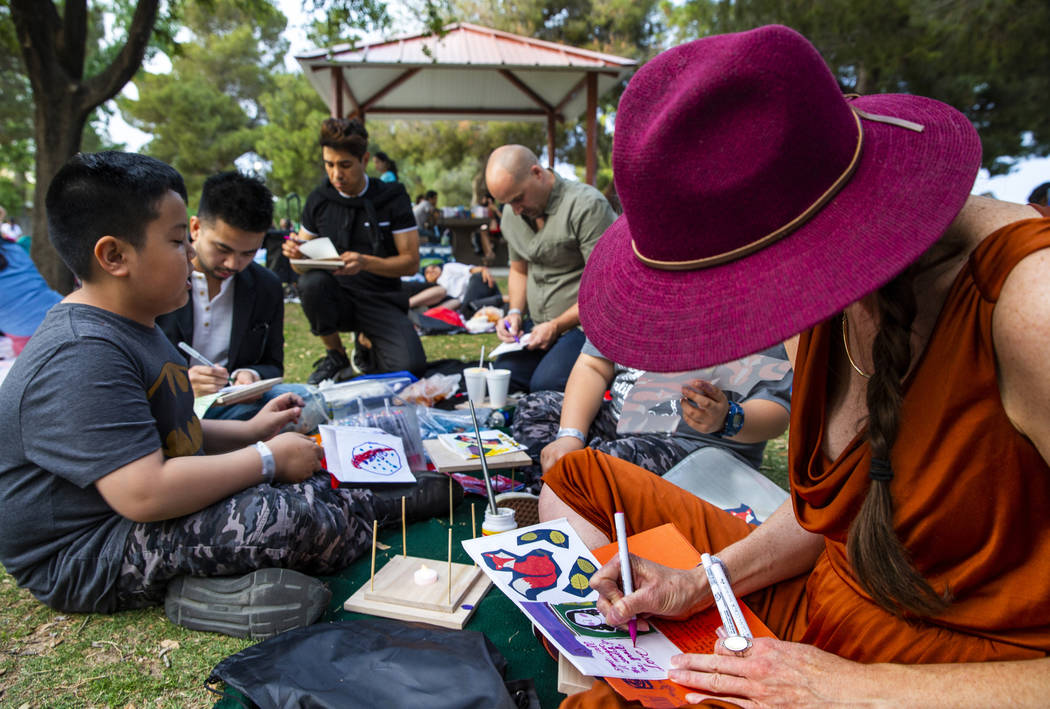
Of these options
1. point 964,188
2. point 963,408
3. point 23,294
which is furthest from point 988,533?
Result: point 23,294

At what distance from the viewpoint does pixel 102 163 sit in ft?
6.44

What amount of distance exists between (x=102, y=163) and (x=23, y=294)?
2.01 m

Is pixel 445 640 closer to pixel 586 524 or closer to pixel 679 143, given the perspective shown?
pixel 586 524

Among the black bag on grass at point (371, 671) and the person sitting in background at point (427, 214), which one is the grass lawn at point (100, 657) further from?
the person sitting in background at point (427, 214)

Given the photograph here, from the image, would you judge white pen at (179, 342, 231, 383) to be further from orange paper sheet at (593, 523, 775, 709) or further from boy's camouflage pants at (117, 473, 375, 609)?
orange paper sheet at (593, 523, 775, 709)

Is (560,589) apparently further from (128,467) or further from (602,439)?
(602,439)

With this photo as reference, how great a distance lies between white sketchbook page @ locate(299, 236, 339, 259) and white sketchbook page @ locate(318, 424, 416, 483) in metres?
1.80

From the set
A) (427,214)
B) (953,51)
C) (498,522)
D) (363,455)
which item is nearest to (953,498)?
(498,522)

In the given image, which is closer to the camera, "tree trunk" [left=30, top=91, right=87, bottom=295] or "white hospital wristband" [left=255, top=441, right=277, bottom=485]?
"white hospital wristband" [left=255, top=441, right=277, bottom=485]

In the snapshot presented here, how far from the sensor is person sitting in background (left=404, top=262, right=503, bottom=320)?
26.6 ft

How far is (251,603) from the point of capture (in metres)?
1.87

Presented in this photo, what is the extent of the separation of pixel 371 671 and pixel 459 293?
24.5ft

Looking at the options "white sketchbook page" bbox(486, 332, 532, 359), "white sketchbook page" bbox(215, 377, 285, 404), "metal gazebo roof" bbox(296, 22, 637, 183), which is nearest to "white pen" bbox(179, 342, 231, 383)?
"white sketchbook page" bbox(215, 377, 285, 404)

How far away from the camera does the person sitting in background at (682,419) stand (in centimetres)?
215
